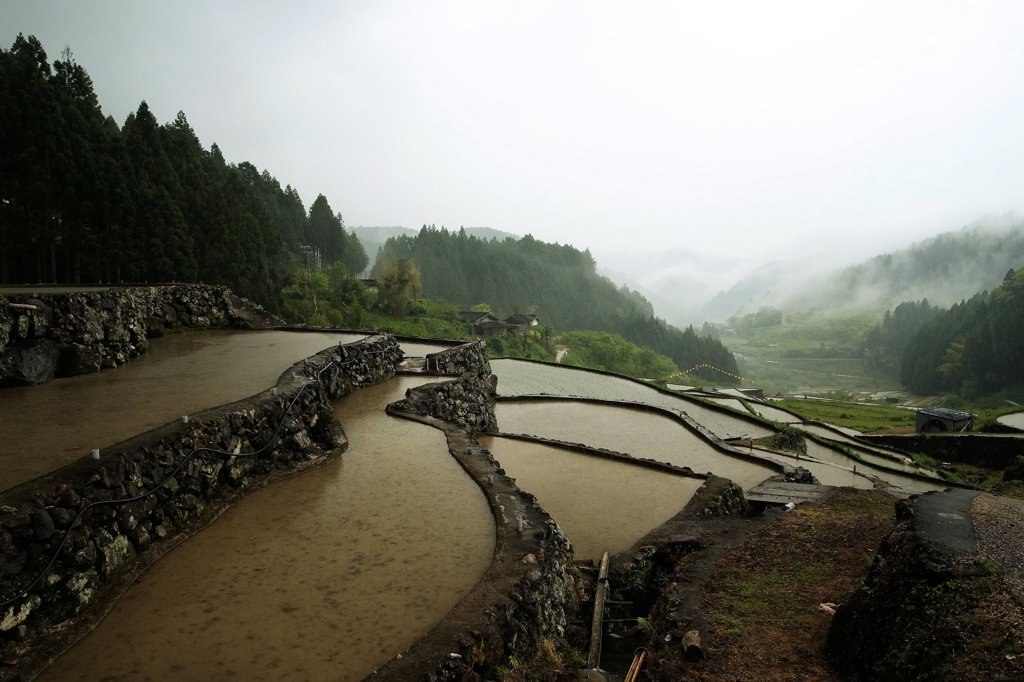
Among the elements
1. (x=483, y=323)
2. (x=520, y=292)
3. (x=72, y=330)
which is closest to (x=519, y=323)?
(x=483, y=323)

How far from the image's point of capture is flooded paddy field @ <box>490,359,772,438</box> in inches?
810

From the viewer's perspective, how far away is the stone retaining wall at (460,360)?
16.5 metres

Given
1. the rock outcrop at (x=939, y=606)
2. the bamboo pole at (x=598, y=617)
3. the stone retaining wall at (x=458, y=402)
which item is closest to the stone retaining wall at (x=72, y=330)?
the stone retaining wall at (x=458, y=402)

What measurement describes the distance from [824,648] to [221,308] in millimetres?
19551

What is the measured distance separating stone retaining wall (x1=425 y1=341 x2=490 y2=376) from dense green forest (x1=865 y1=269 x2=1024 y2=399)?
62103 mm

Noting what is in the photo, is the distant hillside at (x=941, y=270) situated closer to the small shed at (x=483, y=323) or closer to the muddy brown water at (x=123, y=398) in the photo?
the small shed at (x=483, y=323)

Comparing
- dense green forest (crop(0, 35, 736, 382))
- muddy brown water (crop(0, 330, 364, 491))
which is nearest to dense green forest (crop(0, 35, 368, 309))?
dense green forest (crop(0, 35, 736, 382))

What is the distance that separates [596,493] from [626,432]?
6.52 metres

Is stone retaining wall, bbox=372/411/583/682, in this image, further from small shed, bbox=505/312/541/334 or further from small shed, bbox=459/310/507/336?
small shed, bbox=505/312/541/334

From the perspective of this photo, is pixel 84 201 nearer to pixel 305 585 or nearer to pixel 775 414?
pixel 305 585

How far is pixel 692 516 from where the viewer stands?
853 cm

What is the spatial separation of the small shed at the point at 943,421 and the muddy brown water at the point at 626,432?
1557 cm

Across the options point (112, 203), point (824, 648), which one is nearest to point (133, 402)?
point (824, 648)

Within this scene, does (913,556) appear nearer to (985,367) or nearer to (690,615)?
(690,615)
